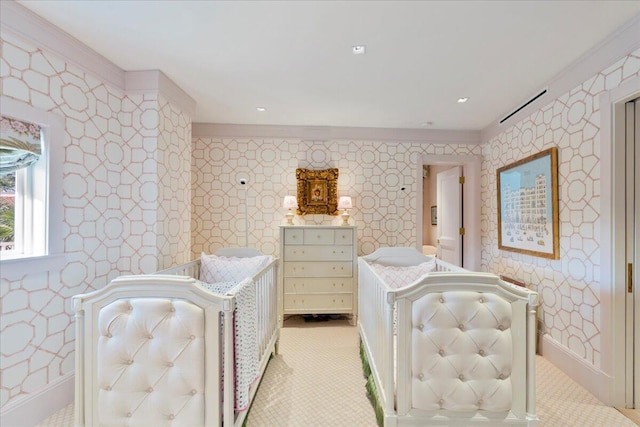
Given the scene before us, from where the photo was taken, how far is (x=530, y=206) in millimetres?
2938

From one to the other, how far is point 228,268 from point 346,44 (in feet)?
6.81

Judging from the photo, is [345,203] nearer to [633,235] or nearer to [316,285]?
[316,285]

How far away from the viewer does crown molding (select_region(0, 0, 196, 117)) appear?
1748 mm

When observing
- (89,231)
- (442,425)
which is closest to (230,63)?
(89,231)

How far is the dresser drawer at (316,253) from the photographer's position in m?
3.58

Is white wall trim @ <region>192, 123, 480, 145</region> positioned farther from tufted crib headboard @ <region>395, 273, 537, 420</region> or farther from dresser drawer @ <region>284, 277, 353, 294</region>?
tufted crib headboard @ <region>395, 273, 537, 420</region>

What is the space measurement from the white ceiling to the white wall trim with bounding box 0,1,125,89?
50 mm

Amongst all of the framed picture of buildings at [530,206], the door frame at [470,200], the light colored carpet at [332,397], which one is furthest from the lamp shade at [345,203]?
the framed picture of buildings at [530,206]

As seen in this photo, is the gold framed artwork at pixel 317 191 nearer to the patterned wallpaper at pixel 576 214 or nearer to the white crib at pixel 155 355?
the patterned wallpaper at pixel 576 214

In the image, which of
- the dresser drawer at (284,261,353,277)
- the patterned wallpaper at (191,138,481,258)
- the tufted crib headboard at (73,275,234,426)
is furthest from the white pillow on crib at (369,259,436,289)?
the tufted crib headboard at (73,275,234,426)

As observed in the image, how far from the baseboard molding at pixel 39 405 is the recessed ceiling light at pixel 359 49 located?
118 inches

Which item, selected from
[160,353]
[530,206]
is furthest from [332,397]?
[530,206]

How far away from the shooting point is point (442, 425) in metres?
1.56

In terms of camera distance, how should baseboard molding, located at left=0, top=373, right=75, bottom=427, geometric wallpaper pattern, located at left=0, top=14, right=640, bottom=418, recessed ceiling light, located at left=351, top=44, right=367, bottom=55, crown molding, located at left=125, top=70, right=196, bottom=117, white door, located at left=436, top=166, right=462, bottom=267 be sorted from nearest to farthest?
baseboard molding, located at left=0, top=373, right=75, bottom=427
geometric wallpaper pattern, located at left=0, top=14, right=640, bottom=418
recessed ceiling light, located at left=351, top=44, right=367, bottom=55
crown molding, located at left=125, top=70, right=196, bottom=117
white door, located at left=436, top=166, right=462, bottom=267
